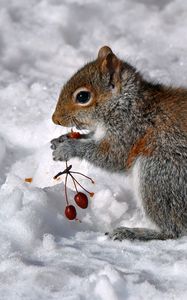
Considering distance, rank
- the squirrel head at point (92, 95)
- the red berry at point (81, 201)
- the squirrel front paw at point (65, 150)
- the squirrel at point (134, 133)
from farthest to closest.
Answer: the squirrel front paw at point (65, 150)
the squirrel head at point (92, 95)
the red berry at point (81, 201)
the squirrel at point (134, 133)

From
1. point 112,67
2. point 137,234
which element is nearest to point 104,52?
point 112,67

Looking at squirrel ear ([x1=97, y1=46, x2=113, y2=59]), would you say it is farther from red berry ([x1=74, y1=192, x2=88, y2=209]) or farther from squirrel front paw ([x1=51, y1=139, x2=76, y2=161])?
red berry ([x1=74, y1=192, x2=88, y2=209])

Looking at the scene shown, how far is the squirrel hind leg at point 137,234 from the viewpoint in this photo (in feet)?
13.0

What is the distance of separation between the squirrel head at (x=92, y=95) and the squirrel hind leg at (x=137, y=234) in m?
0.70

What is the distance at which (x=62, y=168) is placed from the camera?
4.97 meters

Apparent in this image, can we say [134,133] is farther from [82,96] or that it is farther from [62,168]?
[62,168]

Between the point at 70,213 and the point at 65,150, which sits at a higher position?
the point at 65,150

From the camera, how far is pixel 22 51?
674 centimetres

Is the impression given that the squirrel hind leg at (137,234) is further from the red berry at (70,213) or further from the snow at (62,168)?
the red berry at (70,213)

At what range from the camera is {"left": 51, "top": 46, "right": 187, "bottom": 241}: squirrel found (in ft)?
12.9

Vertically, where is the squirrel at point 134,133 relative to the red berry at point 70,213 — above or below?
above


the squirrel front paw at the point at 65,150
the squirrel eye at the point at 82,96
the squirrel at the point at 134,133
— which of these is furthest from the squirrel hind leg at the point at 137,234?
the squirrel eye at the point at 82,96

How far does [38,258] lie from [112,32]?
391cm

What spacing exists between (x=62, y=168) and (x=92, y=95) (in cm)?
90
